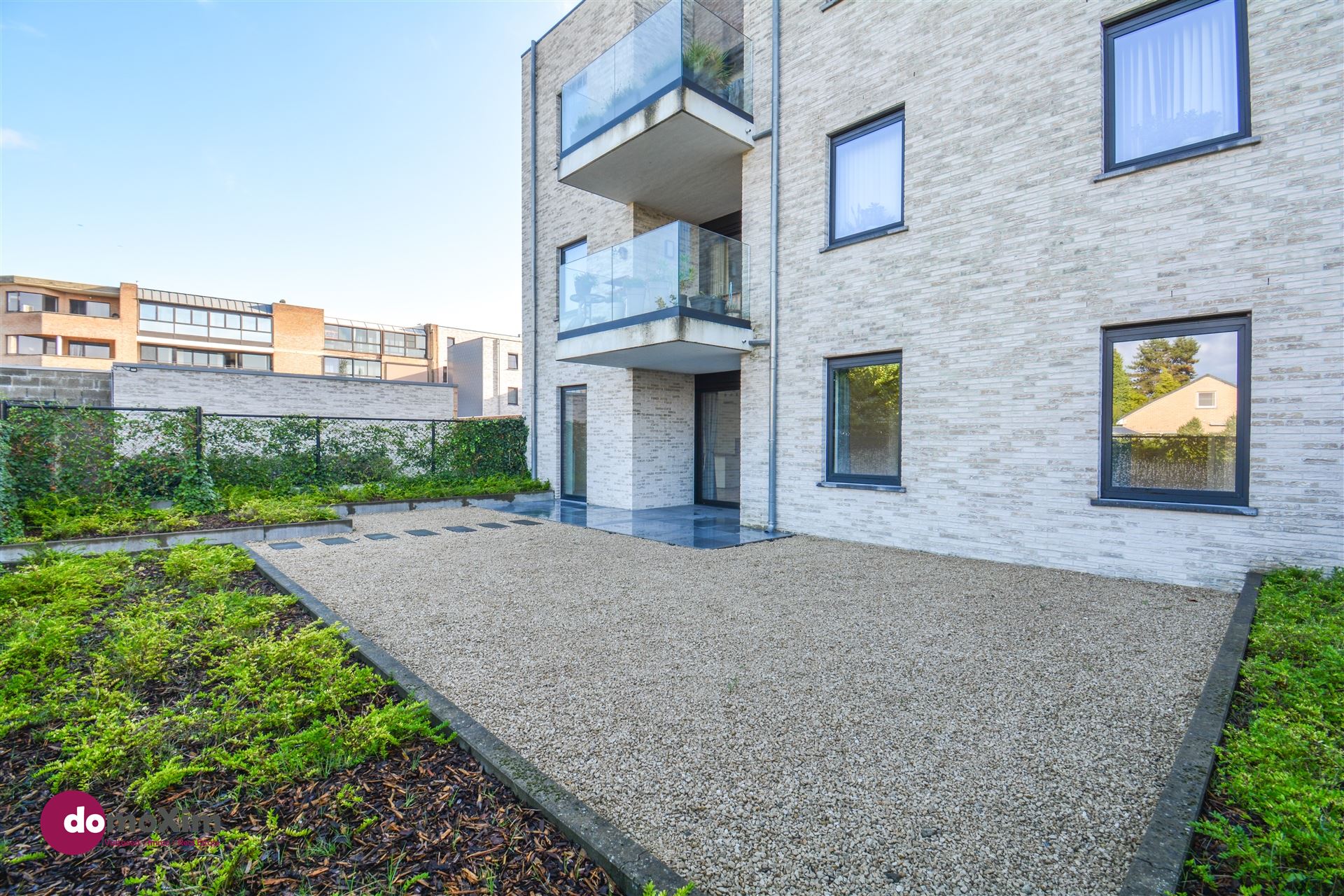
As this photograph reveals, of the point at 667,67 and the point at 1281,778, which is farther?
the point at 667,67

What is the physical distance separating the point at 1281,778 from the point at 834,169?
26.3ft

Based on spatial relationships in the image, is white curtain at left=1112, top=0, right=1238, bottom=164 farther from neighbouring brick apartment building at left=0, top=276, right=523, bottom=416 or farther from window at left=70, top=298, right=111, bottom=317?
window at left=70, top=298, right=111, bottom=317

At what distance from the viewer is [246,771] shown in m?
2.28

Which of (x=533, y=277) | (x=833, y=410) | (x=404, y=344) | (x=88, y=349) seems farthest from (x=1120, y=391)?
(x=404, y=344)

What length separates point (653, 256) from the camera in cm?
845

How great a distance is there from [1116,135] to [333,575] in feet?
29.8

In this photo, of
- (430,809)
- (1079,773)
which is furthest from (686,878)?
(1079,773)

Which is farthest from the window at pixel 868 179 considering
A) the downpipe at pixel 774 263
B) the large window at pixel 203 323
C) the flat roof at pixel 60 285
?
the flat roof at pixel 60 285

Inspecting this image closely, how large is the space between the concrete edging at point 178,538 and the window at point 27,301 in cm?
4393

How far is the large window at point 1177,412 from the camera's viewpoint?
17.2 ft

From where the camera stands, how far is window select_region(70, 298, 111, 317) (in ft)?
120

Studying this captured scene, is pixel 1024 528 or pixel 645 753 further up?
pixel 1024 528

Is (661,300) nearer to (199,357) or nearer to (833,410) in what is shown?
(833,410)

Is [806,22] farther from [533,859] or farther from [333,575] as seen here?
[533,859]
